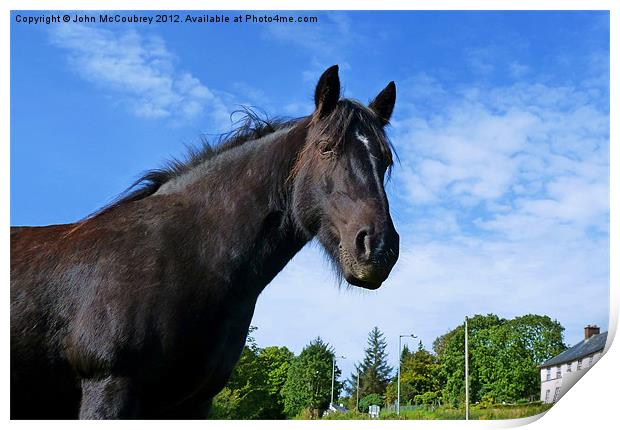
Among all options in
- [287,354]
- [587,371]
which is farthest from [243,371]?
[587,371]

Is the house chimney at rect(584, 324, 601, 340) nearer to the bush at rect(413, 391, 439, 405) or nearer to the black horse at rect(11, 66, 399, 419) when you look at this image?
the black horse at rect(11, 66, 399, 419)

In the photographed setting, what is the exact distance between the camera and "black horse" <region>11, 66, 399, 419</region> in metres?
3.07

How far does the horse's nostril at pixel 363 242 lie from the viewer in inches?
120

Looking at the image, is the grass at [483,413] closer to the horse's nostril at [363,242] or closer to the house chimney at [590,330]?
the house chimney at [590,330]

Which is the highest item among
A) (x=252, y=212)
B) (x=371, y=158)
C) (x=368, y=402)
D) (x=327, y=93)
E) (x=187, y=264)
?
(x=327, y=93)

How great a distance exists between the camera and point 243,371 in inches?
367

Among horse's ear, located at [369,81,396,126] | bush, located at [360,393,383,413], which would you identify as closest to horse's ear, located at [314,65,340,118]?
horse's ear, located at [369,81,396,126]

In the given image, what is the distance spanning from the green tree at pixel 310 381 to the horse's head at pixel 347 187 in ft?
15.1

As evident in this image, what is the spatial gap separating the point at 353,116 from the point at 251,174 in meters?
0.72

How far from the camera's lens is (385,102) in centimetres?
399

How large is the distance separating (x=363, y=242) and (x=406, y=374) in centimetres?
996

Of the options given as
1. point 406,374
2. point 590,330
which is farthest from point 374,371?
point 590,330

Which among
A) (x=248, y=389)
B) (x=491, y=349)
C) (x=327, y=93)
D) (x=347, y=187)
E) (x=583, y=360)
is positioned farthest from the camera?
(x=491, y=349)

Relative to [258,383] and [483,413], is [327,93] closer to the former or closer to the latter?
[483,413]
